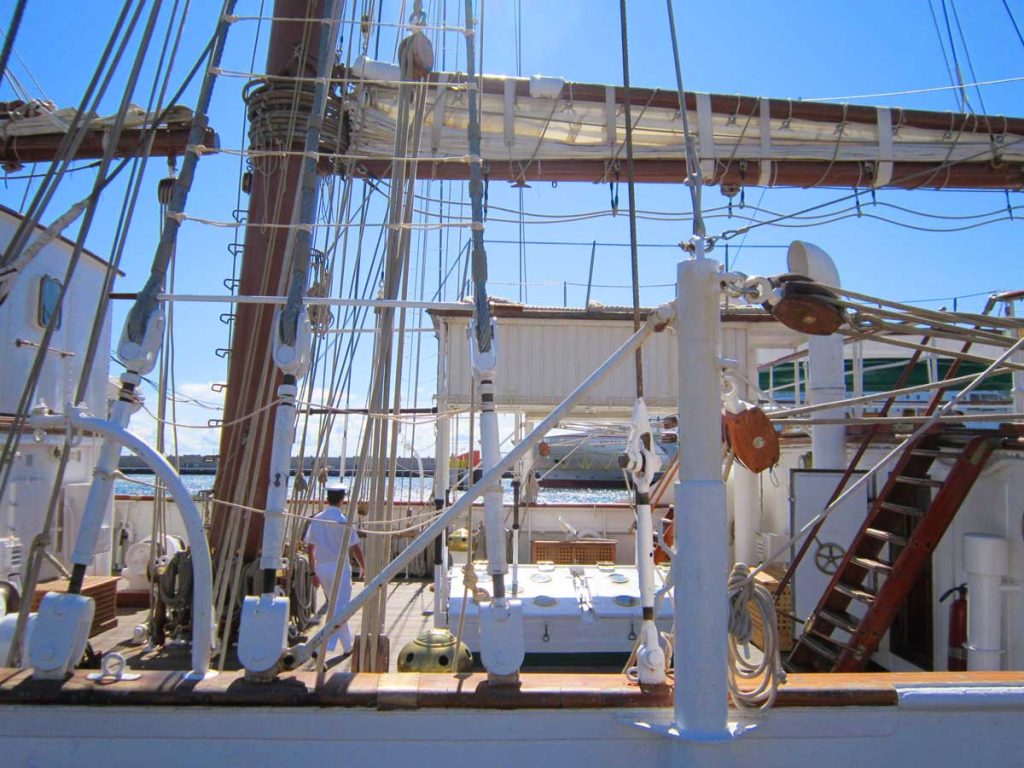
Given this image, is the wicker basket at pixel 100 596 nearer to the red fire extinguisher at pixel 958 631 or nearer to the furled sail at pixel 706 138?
the furled sail at pixel 706 138

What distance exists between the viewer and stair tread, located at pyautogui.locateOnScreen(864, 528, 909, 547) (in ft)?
16.3

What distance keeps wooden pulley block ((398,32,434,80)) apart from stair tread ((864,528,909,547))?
4170 millimetres

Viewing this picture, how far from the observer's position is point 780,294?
2.44 m

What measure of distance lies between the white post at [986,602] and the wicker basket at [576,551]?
5590mm

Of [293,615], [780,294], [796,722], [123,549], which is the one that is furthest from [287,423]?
[123,549]

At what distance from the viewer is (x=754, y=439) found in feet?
8.02

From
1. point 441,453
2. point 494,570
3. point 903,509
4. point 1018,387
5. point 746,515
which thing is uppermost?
point 1018,387

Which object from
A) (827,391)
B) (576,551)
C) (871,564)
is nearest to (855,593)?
(871,564)

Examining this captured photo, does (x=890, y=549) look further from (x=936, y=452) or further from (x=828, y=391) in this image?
(x=828, y=391)

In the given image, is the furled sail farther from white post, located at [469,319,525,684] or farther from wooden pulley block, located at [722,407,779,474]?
wooden pulley block, located at [722,407,779,474]

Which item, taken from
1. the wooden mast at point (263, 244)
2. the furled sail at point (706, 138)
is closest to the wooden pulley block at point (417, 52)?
the wooden mast at point (263, 244)

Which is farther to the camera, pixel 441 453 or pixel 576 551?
pixel 576 551

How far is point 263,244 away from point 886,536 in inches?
183

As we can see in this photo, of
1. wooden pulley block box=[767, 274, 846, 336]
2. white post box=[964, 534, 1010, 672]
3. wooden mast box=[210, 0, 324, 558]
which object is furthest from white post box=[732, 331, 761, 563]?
wooden pulley block box=[767, 274, 846, 336]
